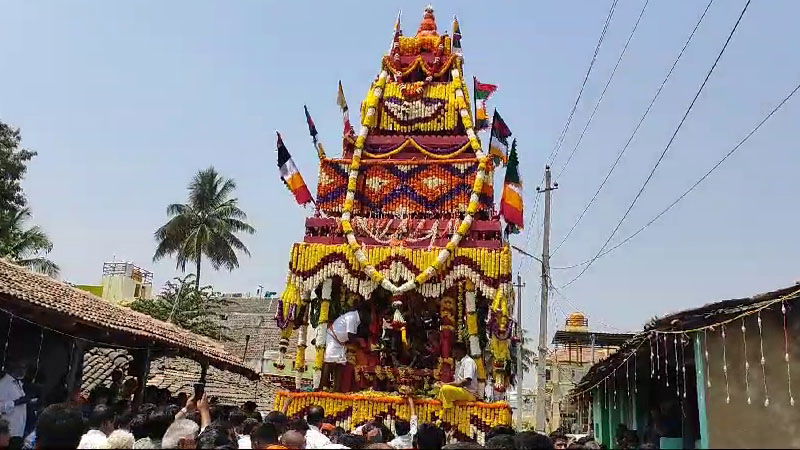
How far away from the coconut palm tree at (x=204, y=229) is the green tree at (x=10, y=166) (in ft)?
36.6

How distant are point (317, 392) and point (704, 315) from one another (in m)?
7.40

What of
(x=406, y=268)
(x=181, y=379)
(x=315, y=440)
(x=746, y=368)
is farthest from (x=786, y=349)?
(x=181, y=379)

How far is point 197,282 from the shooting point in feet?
121

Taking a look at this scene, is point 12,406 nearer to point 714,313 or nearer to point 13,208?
point 714,313

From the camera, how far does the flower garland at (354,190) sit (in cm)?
1341

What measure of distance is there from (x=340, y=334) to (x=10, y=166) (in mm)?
19067

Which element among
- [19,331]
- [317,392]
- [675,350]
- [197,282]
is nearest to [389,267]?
[317,392]

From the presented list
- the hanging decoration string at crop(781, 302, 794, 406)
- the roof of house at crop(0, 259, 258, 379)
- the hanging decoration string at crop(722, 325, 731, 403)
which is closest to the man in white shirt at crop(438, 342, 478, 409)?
the hanging decoration string at crop(722, 325, 731, 403)

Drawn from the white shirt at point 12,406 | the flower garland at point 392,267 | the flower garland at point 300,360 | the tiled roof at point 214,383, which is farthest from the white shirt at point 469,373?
the tiled roof at point 214,383

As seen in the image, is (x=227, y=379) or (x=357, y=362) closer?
(x=357, y=362)

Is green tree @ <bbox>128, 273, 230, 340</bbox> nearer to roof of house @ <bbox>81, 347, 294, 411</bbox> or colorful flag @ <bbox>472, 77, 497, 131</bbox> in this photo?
roof of house @ <bbox>81, 347, 294, 411</bbox>

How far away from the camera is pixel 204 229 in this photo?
3819cm

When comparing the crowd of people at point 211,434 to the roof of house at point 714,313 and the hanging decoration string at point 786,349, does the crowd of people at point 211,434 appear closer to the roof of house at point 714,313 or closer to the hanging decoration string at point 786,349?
the roof of house at point 714,313

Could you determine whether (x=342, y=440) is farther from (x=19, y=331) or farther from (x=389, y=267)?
(x=19, y=331)
